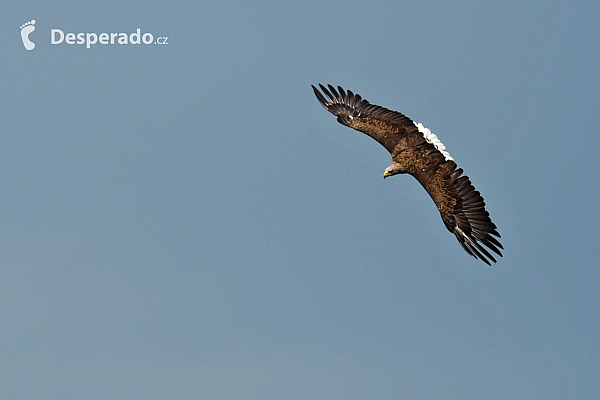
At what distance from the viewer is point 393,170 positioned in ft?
133

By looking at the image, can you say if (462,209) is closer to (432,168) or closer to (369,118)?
(432,168)

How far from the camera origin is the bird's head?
1577 inches

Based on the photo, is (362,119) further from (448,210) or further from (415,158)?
(448,210)

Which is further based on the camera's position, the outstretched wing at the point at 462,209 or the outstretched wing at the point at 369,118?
the outstretched wing at the point at 369,118

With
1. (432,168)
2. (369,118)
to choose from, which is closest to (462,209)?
(432,168)

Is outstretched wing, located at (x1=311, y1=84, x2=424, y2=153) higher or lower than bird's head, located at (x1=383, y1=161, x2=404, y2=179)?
higher

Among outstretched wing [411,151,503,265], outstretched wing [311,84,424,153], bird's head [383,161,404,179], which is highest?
outstretched wing [311,84,424,153]

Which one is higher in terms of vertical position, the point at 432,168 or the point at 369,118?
the point at 369,118

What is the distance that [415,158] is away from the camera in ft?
128

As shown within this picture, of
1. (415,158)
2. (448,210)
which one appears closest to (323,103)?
(415,158)

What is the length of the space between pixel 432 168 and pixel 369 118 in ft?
16.9

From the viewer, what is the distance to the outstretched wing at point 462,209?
36781 mm

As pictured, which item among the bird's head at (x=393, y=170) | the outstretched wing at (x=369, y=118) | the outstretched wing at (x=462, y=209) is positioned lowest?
the outstretched wing at (x=462, y=209)

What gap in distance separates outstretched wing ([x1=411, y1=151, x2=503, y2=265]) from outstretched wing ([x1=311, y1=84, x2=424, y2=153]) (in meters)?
2.70
